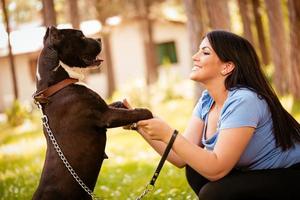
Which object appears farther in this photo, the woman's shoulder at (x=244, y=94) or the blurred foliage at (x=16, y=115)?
the blurred foliage at (x=16, y=115)

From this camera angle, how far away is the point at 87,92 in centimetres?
376

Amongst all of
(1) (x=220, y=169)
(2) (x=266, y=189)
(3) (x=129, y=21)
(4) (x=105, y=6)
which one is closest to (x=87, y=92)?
(1) (x=220, y=169)

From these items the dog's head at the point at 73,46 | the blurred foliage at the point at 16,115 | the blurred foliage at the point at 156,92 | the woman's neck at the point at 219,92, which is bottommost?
the blurred foliage at the point at 16,115

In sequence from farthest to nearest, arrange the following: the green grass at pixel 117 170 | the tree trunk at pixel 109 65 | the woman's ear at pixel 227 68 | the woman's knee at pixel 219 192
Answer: the tree trunk at pixel 109 65, the green grass at pixel 117 170, the woman's ear at pixel 227 68, the woman's knee at pixel 219 192

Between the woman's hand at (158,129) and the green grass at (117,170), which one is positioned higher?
the woman's hand at (158,129)

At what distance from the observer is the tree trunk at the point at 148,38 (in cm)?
2727

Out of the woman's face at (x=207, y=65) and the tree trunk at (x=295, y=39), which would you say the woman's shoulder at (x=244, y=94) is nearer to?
the woman's face at (x=207, y=65)

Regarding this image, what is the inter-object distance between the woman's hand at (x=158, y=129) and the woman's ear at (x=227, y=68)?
60cm

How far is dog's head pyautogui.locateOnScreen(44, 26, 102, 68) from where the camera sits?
12.7 ft

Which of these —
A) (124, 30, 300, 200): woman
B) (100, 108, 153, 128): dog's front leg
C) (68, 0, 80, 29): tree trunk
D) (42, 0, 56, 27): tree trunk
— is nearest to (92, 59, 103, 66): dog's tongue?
(100, 108, 153, 128): dog's front leg

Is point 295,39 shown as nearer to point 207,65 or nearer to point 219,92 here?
point 219,92

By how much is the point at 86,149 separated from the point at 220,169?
907 millimetres

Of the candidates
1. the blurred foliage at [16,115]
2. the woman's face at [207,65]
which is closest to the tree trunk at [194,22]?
the woman's face at [207,65]

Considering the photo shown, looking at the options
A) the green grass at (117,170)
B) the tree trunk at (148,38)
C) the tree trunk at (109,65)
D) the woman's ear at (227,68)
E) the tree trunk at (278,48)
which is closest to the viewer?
the woman's ear at (227,68)
